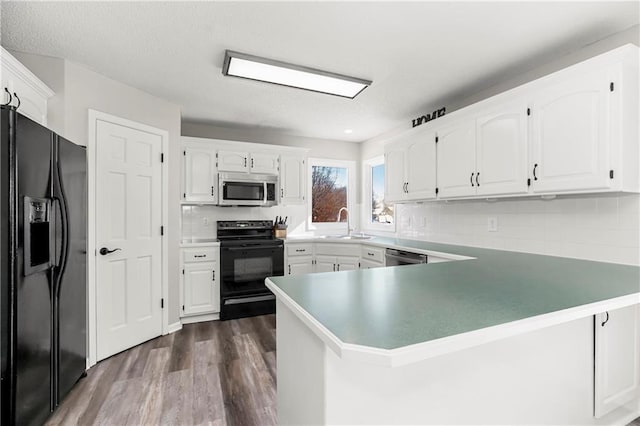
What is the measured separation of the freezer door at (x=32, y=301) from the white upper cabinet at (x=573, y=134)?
3.05 m

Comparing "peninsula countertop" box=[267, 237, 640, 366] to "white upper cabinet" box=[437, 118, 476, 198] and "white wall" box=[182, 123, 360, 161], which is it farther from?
"white wall" box=[182, 123, 360, 161]

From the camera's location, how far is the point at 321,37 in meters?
1.99

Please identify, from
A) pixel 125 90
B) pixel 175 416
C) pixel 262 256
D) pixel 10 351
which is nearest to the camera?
pixel 10 351

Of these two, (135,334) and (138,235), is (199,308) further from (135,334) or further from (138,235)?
(138,235)

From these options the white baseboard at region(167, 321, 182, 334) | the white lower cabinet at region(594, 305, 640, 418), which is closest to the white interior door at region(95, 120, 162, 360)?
the white baseboard at region(167, 321, 182, 334)

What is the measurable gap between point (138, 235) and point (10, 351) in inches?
59.1

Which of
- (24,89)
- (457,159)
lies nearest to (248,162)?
(24,89)

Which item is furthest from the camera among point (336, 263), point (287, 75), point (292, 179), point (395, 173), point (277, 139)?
point (277, 139)

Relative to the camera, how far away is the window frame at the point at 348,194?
4.69 meters

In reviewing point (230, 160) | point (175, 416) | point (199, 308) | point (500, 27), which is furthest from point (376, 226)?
point (175, 416)

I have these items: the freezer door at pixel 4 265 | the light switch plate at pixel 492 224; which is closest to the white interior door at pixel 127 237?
the freezer door at pixel 4 265

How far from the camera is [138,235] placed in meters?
2.87

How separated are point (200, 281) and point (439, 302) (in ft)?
9.84

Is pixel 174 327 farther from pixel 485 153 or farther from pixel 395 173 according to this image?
pixel 485 153
